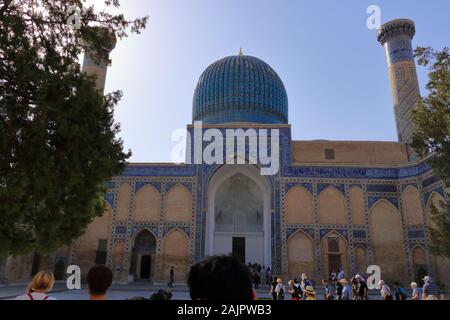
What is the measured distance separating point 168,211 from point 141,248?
217cm

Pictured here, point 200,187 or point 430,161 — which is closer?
point 430,161

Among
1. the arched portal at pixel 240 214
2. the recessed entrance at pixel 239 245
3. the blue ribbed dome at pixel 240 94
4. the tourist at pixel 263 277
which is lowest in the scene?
the tourist at pixel 263 277

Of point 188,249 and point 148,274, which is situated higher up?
point 188,249

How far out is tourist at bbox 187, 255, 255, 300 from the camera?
1253mm

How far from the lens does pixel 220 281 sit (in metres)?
1.25

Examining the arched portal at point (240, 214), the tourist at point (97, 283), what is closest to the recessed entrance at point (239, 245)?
the arched portal at point (240, 214)

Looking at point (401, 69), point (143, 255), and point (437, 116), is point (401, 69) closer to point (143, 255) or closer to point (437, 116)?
point (437, 116)

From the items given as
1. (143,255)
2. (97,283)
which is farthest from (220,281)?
(143,255)

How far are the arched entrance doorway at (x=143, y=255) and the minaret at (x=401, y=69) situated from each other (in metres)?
14.9

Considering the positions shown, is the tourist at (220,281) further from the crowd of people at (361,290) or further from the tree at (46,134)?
the crowd of people at (361,290)

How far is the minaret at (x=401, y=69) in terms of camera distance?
66.6 feet

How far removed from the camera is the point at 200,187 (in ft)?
55.4
